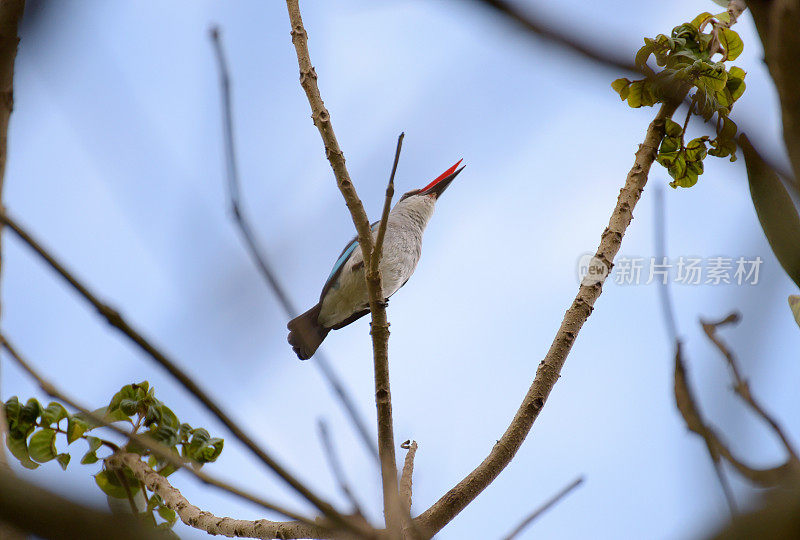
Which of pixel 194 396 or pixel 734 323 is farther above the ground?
pixel 194 396

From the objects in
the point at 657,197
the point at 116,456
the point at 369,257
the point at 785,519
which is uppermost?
the point at 369,257

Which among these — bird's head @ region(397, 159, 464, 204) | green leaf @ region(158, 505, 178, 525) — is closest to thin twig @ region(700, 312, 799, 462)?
green leaf @ region(158, 505, 178, 525)

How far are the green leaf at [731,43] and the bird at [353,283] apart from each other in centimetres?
259

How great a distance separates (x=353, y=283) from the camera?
16.0 ft

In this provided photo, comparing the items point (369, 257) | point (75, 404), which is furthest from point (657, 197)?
point (369, 257)

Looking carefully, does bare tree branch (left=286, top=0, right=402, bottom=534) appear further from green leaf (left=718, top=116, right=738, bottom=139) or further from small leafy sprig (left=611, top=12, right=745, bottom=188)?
green leaf (left=718, top=116, right=738, bottom=139)

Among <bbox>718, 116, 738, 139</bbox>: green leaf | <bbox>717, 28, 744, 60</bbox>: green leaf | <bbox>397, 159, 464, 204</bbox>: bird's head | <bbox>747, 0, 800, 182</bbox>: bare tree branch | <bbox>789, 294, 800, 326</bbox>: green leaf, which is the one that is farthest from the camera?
<bbox>397, 159, 464, 204</bbox>: bird's head

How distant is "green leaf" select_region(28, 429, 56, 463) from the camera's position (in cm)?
227

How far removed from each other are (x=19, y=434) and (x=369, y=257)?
4.18 feet

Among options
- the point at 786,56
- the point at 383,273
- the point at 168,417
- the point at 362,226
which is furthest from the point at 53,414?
the point at 383,273

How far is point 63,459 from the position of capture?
233 centimetres

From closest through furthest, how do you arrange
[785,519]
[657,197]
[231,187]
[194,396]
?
[785,519]
[194,396]
[657,197]
[231,187]

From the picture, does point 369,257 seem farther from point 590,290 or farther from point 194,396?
point 194,396

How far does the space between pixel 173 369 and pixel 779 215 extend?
0.75 metres
